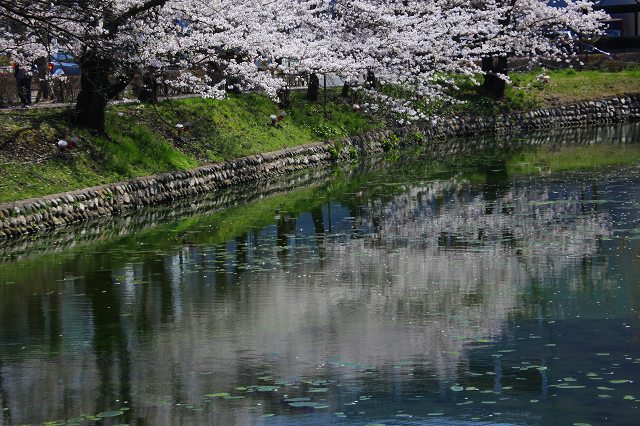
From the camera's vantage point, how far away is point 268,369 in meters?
11.1

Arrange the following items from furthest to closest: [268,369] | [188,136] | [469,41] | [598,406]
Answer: [469,41], [188,136], [268,369], [598,406]

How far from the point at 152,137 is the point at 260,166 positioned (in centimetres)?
300

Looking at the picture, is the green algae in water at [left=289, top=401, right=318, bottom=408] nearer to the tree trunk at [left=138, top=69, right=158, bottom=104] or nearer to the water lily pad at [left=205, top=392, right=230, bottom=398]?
the water lily pad at [left=205, top=392, right=230, bottom=398]

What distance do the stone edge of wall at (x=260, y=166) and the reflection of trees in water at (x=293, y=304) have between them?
3.45 m

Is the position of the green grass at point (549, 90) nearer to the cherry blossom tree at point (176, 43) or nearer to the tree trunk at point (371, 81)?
the tree trunk at point (371, 81)

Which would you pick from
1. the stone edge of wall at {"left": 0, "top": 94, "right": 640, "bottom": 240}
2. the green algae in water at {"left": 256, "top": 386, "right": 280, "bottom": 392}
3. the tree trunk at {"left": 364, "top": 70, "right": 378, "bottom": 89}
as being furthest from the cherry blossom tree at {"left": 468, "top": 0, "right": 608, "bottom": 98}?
the green algae in water at {"left": 256, "top": 386, "right": 280, "bottom": 392}

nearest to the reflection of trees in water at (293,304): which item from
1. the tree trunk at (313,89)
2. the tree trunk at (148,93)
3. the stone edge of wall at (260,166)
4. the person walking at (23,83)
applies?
the stone edge of wall at (260,166)

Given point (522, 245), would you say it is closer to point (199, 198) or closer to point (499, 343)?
point (499, 343)

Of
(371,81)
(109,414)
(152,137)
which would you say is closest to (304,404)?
(109,414)

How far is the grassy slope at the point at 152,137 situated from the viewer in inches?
874

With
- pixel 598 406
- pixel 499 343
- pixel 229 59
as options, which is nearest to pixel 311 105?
pixel 229 59

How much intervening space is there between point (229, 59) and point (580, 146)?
444 inches

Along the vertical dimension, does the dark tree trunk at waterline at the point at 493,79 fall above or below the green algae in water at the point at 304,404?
above

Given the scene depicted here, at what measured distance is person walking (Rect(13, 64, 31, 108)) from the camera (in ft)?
87.0
